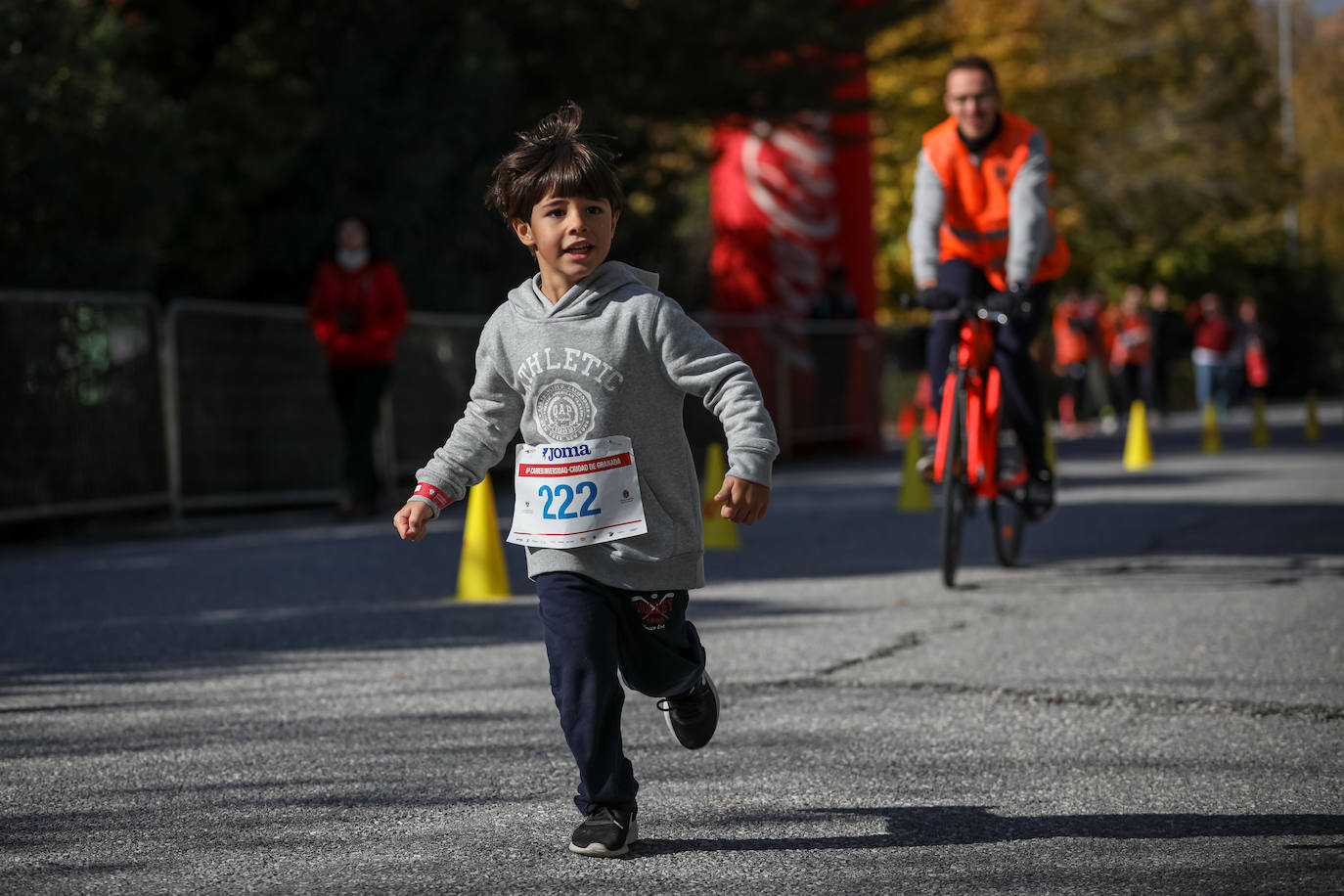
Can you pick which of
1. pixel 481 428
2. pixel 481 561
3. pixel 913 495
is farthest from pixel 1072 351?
pixel 481 428

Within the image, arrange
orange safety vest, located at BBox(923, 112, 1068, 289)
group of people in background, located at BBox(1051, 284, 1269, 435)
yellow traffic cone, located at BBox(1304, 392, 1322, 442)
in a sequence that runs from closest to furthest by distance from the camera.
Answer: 1. orange safety vest, located at BBox(923, 112, 1068, 289)
2. yellow traffic cone, located at BBox(1304, 392, 1322, 442)
3. group of people in background, located at BBox(1051, 284, 1269, 435)

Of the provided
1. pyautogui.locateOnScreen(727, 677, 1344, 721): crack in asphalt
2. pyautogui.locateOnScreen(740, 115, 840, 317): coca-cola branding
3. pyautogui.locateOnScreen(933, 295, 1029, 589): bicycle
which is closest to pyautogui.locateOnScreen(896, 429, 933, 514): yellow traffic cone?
pyautogui.locateOnScreen(933, 295, 1029, 589): bicycle

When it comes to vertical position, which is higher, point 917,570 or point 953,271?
point 953,271

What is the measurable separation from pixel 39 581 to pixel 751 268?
12146 mm

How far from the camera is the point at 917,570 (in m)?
9.15

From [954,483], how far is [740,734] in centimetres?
326

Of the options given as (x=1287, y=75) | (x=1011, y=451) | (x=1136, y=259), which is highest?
(x=1287, y=75)

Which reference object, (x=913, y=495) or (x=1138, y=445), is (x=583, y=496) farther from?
(x=1138, y=445)

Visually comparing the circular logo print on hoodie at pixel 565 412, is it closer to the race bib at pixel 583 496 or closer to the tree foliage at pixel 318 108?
the race bib at pixel 583 496

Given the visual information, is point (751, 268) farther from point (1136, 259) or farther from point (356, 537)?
point (1136, 259)

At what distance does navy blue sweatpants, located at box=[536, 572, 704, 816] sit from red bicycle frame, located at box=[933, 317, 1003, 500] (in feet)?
14.5

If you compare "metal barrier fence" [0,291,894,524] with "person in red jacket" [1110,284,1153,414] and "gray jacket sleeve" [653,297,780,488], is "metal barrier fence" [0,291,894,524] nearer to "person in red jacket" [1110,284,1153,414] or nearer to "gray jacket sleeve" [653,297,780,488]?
"gray jacket sleeve" [653,297,780,488]

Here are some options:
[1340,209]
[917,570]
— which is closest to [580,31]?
[917,570]

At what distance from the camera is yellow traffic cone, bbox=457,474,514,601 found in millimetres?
8164
